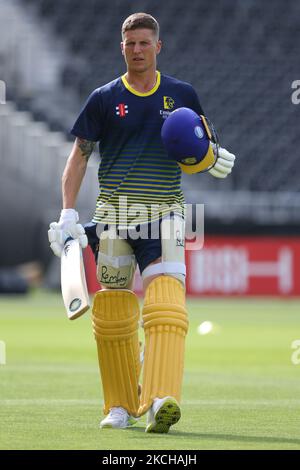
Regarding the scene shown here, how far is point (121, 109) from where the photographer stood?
5.41m

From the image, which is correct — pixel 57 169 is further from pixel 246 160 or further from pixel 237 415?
pixel 237 415

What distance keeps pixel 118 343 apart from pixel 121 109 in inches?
43.6

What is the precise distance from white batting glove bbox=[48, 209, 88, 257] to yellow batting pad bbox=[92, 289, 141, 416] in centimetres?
28

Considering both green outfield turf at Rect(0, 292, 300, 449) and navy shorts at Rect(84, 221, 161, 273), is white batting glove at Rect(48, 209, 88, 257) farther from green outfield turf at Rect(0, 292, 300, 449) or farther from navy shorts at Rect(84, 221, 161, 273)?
green outfield turf at Rect(0, 292, 300, 449)

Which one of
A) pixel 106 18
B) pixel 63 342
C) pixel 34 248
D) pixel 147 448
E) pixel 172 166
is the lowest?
pixel 147 448

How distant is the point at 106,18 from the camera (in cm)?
2525

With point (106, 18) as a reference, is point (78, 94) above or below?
below

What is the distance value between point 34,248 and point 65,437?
18.3 metres

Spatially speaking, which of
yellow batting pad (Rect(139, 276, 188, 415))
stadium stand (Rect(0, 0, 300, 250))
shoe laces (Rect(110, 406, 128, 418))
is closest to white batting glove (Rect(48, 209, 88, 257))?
yellow batting pad (Rect(139, 276, 188, 415))

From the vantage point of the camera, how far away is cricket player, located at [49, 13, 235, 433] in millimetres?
5340

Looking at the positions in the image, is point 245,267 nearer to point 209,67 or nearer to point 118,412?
point 209,67

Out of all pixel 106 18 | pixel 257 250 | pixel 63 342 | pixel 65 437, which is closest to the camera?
pixel 65 437

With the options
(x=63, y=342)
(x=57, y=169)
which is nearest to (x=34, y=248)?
(x=57, y=169)

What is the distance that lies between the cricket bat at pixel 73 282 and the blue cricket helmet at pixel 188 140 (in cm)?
63
